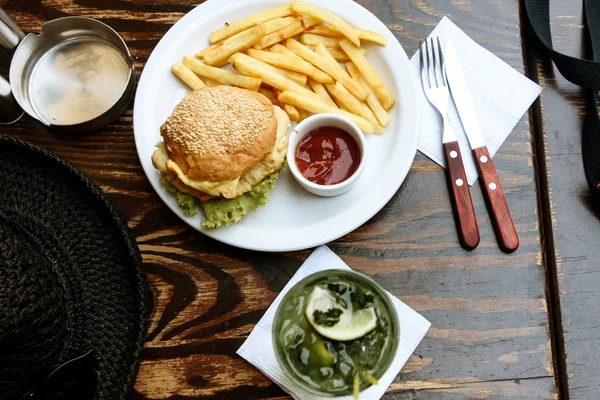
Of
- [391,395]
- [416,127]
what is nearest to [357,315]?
[391,395]

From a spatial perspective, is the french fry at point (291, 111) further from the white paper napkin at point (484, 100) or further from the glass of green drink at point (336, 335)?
the glass of green drink at point (336, 335)

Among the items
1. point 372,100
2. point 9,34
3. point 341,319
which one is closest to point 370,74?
point 372,100

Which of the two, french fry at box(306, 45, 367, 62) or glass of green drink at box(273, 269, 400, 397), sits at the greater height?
french fry at box(306, 45, 367, 62)

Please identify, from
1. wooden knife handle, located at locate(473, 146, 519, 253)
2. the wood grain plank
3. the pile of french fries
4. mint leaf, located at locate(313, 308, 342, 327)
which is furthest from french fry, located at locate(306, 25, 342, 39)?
mint leaf, located at locate(313, 308, 342, 327)

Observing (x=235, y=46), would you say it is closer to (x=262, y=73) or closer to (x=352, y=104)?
(x=262, y=73)

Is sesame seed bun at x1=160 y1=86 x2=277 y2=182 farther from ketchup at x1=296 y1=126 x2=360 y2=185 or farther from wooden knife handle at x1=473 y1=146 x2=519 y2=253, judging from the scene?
wooden knife handle at x1=473 y1=146 x2=519 y2=253

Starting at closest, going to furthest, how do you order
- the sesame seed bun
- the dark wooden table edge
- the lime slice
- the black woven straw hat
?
the black woven straw hat → the lime slice → the sesame seed bun → the dark wooden table edge
